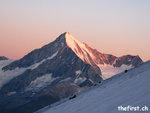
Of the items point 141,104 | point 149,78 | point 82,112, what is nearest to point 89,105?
point 82,112

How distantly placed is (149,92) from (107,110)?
283 centimetres

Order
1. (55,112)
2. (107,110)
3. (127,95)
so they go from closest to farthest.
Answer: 1. (107,110)
2. (127,95)
3. (55,112)

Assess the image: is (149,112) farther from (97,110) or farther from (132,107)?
(97,110)

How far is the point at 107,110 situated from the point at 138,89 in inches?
152

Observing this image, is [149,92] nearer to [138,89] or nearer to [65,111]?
[138,89]

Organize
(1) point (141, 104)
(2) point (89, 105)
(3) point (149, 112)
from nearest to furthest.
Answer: (3) point (149, 112) < (1) point (141, 104) < (2) point (89, 105)

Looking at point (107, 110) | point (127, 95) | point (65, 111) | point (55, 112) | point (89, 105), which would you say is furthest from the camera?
point (55, 112)

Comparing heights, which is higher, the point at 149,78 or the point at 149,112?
the point at 149,78

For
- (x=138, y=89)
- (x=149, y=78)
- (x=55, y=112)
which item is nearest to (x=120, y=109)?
(x=138, y=89)

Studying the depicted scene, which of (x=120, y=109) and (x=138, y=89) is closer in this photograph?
(x=120, y=109)

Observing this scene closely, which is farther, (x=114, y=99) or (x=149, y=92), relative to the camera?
(x=114, y=99)

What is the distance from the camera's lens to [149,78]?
A: 2819 centimetres

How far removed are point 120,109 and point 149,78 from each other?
7967 mm

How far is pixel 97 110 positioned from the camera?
23.4 metres
